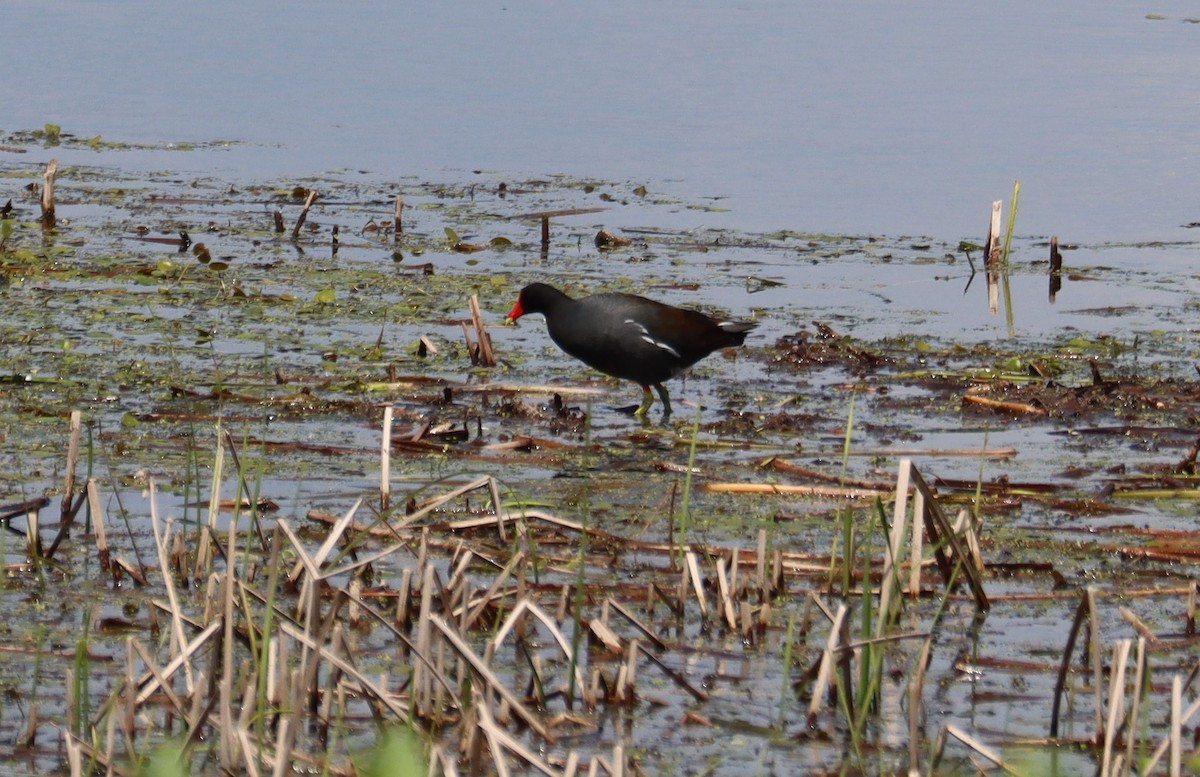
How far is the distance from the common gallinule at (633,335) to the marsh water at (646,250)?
0.23 metres

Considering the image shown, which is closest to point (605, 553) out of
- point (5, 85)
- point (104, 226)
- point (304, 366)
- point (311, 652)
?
point (311, 652)

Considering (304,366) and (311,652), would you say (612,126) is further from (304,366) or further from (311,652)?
(311,652)

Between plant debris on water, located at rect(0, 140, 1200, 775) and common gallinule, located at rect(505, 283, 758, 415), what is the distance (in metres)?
0.21

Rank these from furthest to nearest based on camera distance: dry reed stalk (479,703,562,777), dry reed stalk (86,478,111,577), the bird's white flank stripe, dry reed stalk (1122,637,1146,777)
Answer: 1. the bird's white flank stripe
2. dry reed stalk (86,478,111,577)
3. dry reed stalk (1122,637,1146,777)
4. dry reed stalk (479,703,562,777)

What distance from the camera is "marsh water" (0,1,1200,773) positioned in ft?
21.6

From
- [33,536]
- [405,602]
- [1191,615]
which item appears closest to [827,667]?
[405,602]

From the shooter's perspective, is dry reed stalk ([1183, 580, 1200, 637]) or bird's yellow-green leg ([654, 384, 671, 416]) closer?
dry reed stalk ([1183, 580, 1200, 637])

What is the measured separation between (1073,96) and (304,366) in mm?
12399

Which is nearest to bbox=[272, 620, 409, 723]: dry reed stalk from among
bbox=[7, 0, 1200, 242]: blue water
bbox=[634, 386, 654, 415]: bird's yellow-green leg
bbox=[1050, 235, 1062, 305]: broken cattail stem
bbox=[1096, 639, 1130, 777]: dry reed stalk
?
bbox=[1096, 639, 1130, 777]: dry reed stalk

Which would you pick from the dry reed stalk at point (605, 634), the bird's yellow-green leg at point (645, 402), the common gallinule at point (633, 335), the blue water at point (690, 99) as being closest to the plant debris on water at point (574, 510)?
the dry reed stalk at point (605, 634)

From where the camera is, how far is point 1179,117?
17891mm

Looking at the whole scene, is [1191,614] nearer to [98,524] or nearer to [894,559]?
[894,559]

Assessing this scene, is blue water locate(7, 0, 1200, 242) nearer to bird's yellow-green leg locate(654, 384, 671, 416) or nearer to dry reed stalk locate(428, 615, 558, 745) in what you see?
bird's yellow-green leg locate(654, 384, 671, 416)

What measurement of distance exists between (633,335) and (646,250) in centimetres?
402
